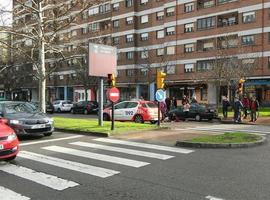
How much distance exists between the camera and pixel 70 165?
9648 mm

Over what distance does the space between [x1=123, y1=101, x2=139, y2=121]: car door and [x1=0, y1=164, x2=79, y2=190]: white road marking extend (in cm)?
1517

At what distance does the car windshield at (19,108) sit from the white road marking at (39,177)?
607 centimetres

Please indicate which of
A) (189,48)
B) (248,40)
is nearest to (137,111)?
(248,40)

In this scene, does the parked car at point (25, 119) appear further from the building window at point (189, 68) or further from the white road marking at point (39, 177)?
the building window at point (189, 68)

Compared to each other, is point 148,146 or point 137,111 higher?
point 137,111

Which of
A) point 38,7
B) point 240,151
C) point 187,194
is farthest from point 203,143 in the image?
point 38,7

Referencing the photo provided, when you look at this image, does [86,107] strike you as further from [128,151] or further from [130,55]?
[128,151]

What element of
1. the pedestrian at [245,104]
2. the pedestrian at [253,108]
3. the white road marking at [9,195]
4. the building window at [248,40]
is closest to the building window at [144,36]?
the building window at [248,40]

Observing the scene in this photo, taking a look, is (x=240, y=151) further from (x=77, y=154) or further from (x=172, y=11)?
(x=172, y=11)

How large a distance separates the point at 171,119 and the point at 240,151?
17.7m

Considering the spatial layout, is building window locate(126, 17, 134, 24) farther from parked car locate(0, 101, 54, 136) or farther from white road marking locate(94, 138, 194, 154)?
white road marking locate(94, 138, 194, 154)

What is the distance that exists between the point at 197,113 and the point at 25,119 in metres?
17.1

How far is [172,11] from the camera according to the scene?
2201 inches

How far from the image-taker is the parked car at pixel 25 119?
14.4m
